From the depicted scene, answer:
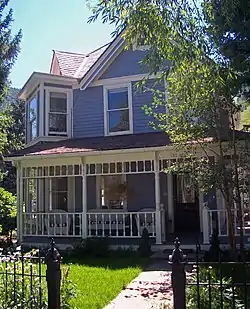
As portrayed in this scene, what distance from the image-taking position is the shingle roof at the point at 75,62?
61.7 feet

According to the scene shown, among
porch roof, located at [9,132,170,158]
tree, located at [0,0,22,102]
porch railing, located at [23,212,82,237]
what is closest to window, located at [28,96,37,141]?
tree, located at [0,0,22,102]

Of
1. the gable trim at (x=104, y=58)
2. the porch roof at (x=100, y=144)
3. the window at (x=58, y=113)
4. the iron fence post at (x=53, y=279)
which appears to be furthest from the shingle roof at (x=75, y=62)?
the iron fence post at (x=53, y=279)

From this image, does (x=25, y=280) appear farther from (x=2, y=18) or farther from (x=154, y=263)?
(x=2, y=18)

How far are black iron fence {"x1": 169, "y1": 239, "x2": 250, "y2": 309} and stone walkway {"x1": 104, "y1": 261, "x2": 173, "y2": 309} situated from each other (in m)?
0.82

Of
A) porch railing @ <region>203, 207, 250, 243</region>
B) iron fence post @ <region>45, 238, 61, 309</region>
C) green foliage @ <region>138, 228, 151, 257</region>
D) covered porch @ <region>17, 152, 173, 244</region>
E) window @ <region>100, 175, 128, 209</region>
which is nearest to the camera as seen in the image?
iron fence post @ <region>45, 238, 61, 309</region>

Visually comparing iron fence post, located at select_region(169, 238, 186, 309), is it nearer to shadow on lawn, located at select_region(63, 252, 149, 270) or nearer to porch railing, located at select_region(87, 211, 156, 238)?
shadow on lawn, located at select_region(63, 252, 149, 270)

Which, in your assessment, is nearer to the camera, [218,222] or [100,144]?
[218,222]

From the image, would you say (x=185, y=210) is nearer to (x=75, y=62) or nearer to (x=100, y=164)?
(x=100, y=164)

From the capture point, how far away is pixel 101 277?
9039mm

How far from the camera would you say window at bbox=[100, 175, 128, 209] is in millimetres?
16062

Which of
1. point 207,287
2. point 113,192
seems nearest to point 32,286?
point 207,287

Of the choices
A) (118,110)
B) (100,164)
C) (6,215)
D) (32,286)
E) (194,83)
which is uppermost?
(118,110)

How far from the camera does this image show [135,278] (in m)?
9.09

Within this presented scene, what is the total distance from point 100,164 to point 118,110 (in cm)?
264
